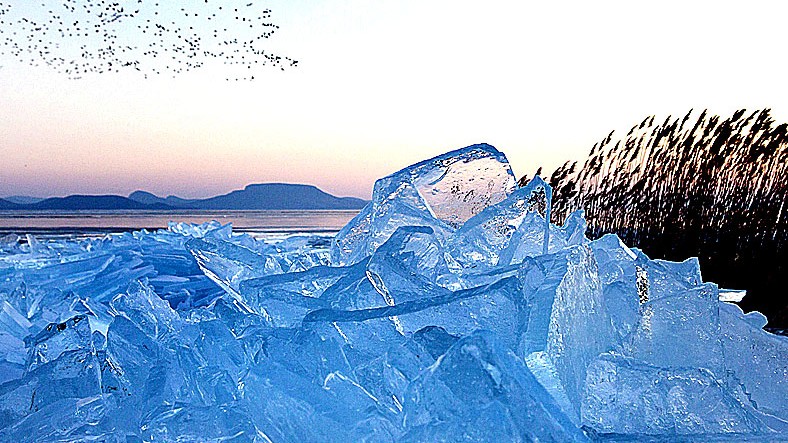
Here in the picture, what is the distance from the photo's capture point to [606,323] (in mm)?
602

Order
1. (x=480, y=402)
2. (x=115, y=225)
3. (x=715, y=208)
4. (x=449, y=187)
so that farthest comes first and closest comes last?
(x=115, y=225), (x=715, y=208), (x=449, y=187), (x=480, y=402)

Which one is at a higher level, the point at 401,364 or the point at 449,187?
the point at 449,187

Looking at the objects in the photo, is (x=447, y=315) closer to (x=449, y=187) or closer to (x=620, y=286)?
(x=620, y=286)

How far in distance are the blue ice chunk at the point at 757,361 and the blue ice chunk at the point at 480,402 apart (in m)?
0.31

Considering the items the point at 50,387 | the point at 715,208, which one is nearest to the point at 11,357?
the point at 50,387

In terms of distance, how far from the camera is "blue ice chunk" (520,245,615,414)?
0.49m

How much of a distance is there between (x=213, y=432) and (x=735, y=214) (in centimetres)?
497

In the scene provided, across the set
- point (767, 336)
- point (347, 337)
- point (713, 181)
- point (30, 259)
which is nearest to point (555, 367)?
point (347, 337)

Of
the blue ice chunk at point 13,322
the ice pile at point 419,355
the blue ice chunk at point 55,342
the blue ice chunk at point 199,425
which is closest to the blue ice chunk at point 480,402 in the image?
the ice pile at point 419,355

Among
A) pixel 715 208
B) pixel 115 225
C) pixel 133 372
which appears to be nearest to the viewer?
pixel 133 372

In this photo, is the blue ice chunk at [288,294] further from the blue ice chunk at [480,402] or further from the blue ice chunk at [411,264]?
the blue ice chunk at [480,402]

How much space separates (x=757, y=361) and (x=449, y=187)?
42 centimetres

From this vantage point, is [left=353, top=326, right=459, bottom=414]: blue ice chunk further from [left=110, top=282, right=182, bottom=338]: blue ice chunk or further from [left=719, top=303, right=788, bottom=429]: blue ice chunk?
[left=719, top=303, right=788, bottom=429]: blue ice chunk

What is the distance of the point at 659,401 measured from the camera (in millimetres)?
519
